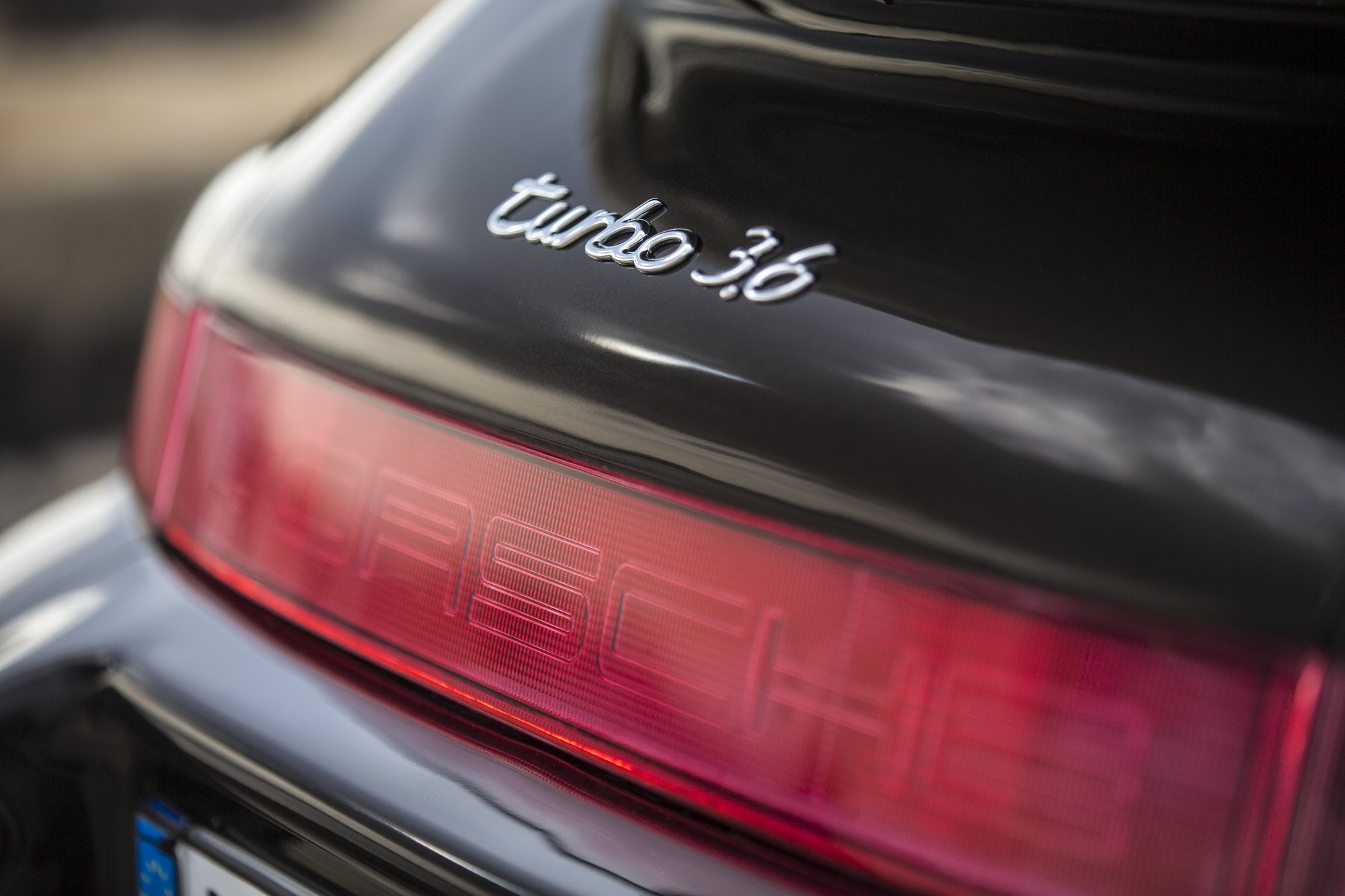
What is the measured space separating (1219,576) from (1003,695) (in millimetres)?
188

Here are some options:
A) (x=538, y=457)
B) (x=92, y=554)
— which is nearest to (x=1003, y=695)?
(x=538, y=457)

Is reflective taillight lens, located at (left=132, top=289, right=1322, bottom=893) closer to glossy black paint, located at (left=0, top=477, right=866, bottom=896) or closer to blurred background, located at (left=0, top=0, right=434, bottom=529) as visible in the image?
glossy black paint, located at (left=0, top=477, right=866, bottom=896)

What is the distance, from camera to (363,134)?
150cm

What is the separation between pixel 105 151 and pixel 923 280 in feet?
22.8

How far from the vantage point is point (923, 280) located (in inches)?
42.9

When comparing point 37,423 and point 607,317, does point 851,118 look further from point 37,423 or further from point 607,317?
point 37,423

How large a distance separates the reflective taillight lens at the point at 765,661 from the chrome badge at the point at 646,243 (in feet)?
0.63

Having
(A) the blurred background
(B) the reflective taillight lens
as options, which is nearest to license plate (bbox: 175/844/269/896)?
(B) the reflective taillight lens

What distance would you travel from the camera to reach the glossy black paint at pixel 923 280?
37.5 inches

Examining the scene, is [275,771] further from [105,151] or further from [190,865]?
[105,151]

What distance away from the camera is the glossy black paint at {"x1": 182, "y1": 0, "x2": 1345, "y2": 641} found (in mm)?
952

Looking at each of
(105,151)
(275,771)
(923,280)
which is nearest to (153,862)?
(275,771)

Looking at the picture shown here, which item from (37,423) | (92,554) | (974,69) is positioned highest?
(974,69)

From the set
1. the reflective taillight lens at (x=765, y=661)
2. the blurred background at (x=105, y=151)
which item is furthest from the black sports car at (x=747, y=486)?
the blurred background at (x=105, y=151)
